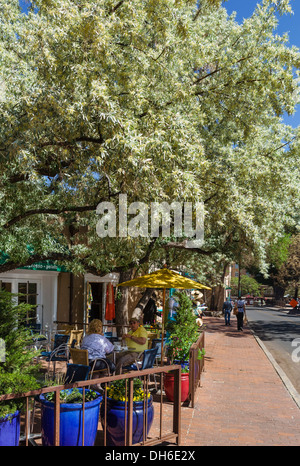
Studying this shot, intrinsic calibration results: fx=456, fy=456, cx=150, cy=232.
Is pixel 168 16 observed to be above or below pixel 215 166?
above

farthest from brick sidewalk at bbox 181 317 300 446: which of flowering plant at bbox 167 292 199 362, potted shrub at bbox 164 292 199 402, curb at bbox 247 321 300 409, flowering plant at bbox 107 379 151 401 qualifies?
flowering plant at bbox 107 379 151 401

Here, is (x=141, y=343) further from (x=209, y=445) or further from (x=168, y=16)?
(x=168, y=16)

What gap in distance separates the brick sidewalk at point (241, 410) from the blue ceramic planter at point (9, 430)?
2.43 metres

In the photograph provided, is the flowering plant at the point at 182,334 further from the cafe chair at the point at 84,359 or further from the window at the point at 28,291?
the window at the point at 28,291

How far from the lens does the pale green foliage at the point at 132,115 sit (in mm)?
7453

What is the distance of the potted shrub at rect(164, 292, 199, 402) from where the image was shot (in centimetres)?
835

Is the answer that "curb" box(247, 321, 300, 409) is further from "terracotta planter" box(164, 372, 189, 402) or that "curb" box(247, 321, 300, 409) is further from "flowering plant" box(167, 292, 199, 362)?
"flowering plant" box(167, 292, 199, 362)

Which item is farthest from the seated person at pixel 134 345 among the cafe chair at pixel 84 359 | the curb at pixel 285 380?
the curb at pixel 285 380

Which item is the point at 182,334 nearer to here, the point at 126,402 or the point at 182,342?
the point at 182,342

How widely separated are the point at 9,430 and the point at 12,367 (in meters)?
0.61

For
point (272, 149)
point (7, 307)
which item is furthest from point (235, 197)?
point (7, 307)

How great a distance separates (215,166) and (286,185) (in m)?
2.29

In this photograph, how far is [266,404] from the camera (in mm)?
8406

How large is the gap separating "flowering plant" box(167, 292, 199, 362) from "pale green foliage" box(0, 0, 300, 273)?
173cm
